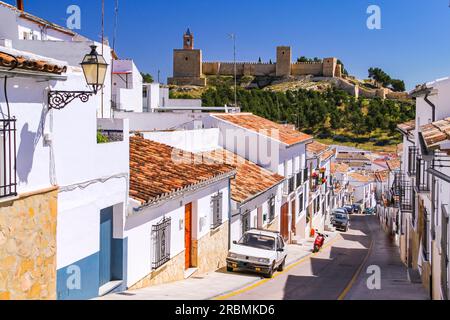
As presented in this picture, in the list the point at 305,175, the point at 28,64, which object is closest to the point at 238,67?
the point at 305,175

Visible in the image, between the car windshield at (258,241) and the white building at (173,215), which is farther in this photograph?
the car windshield at (258,241)

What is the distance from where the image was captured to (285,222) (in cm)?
2758

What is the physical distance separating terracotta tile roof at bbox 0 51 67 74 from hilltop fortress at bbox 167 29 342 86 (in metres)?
105

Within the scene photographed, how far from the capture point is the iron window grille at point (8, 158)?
673 centimetres

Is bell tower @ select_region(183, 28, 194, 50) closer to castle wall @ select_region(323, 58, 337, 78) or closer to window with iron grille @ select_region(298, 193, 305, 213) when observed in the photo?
castle wall @ select_region(323, 58, 337, 78)

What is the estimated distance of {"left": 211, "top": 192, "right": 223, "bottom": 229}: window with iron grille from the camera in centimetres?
1596

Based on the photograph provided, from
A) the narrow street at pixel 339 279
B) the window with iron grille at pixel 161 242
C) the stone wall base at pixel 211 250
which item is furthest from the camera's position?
the stone wall base at pixel 211 250

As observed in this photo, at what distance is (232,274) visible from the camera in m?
15.9

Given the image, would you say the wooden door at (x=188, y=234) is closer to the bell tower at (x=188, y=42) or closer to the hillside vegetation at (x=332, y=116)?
the hillside vegetation at (x=332, y=116)

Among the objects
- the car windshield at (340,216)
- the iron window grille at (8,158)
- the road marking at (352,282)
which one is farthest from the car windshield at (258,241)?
the car windshield at (340,216)

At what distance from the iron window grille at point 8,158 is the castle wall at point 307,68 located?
382 ft

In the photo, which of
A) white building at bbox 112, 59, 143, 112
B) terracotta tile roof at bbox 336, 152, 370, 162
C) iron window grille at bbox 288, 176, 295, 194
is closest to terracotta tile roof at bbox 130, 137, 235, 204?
white building at bbox 112, 59, 143, 112
